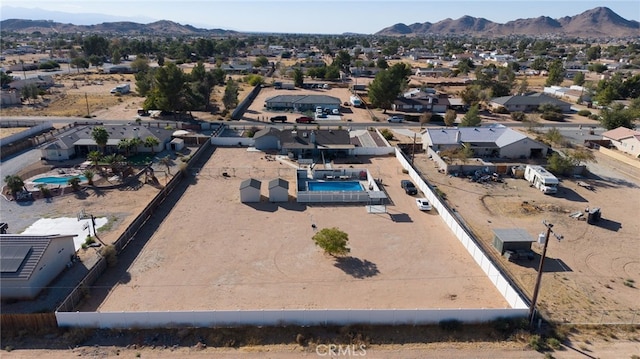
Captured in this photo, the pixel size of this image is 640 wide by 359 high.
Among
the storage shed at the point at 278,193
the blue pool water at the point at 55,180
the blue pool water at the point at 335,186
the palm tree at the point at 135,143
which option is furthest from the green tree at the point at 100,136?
the blue pool water at the point at 335,186

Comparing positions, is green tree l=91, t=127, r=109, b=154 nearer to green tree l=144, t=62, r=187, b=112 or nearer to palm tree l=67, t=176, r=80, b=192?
palm tree l=67, t=176, r=80, b=192

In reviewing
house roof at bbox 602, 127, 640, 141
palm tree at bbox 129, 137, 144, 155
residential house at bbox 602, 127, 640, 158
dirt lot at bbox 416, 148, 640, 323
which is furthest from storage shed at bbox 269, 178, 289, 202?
house roof at bbox 602, 127, 640, 141

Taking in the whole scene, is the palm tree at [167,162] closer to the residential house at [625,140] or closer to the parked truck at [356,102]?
the parked truck at [356,102]

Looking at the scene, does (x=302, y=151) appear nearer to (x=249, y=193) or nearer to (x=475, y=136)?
(x=249, y=193)

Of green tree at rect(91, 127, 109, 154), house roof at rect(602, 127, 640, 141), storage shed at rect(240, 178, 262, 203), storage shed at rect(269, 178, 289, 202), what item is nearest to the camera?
storage shed at rect(240, 178, 262, 203)

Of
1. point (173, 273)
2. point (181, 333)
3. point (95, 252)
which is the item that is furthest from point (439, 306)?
point (95, 252)

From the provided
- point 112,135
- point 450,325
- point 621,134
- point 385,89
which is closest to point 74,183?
point 112,135
